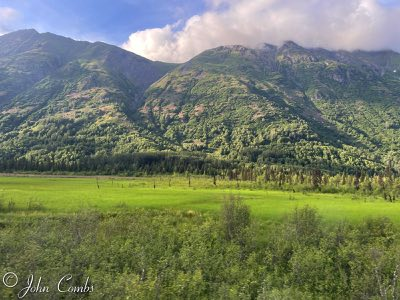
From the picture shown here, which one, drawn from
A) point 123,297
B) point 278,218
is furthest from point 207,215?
point 123,297

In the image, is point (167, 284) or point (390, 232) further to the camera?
point (390, 232)

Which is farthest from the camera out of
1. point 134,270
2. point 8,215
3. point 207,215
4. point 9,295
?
point 207,215

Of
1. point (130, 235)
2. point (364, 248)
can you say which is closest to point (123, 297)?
point (130, 235)

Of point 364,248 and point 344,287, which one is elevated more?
point 364,248

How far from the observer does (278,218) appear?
89.3m

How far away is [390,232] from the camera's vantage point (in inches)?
2940

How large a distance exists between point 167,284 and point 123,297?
50.1ft

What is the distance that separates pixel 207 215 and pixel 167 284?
129 feet

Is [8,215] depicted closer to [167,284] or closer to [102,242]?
[102,242]

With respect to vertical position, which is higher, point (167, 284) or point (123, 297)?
point (123, 297)

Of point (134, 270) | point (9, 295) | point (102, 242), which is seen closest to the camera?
point (9, 295)

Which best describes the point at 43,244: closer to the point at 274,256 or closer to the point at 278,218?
the point at 274,256

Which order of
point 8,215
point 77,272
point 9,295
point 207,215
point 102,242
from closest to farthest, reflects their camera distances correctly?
point 9,295 → point 77,272 → point 102,242 → point 8,215 → point 207,215

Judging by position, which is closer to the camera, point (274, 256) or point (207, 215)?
point (274, 256)
